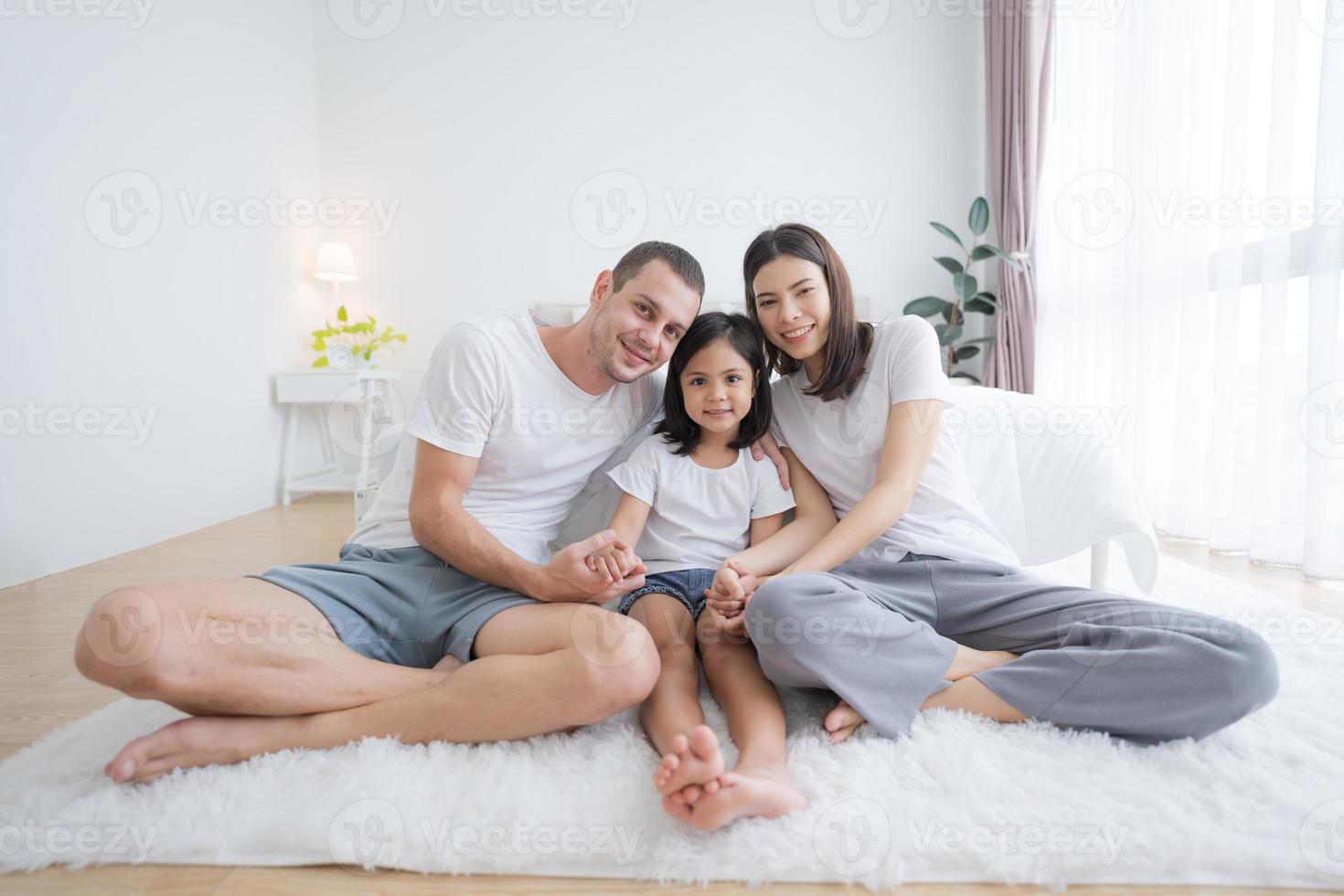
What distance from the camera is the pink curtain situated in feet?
11.2

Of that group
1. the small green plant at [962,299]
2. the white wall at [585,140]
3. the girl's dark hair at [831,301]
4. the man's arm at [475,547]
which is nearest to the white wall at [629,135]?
the white wall at [585,140]

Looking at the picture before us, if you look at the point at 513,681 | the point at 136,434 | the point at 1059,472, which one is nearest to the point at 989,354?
the point at 1059,472

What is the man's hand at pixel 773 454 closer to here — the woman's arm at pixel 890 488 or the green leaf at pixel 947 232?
the woman's arm at pixel 890 488

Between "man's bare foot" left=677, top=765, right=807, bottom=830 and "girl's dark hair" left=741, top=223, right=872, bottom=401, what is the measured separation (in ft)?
2.38

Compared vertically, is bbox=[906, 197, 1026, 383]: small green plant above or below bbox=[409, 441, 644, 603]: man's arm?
above

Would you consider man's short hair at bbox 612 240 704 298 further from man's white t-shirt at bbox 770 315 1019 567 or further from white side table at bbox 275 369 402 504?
white side table at bbox 275 369 402 504

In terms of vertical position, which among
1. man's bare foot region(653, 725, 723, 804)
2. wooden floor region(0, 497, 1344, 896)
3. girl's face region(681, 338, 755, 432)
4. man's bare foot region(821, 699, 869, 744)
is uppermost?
girl's face region(681, 338, 755, 432)

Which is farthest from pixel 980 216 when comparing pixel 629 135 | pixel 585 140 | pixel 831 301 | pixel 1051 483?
pixel 831 301

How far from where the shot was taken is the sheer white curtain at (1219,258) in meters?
1.90

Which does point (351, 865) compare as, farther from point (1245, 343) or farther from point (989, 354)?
point (989, 354)

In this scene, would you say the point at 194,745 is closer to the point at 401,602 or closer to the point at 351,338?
the point at 401,602

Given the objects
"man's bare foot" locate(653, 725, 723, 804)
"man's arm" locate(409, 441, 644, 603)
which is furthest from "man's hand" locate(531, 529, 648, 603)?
"man's bare foot" locate(653, 725, 723, 804)

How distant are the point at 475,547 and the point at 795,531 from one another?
0.54m

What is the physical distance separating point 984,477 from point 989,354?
2.31 metres
